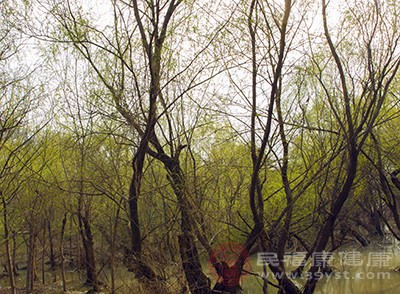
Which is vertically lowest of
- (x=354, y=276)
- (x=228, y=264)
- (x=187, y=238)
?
(x=354, y=276)

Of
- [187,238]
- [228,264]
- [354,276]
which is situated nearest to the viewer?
[187,238]

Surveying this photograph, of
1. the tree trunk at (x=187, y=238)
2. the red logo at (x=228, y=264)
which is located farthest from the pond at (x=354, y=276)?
the tree trunk at (x=187, y=238)

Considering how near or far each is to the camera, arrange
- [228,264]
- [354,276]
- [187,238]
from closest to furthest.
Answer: [187,238] → [228,264] → [354,276]

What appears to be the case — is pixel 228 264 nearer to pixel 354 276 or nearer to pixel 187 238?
pixel 187 238

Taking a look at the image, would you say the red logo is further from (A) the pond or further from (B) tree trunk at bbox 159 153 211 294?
(A) the pond

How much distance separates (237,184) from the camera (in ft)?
20.4

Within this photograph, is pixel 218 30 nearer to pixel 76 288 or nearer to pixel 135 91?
pixel 135 91

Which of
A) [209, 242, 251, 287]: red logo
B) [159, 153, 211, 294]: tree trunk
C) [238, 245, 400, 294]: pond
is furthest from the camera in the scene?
[238, 245, 400, 294]: pond

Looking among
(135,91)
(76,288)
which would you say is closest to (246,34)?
(135,91)

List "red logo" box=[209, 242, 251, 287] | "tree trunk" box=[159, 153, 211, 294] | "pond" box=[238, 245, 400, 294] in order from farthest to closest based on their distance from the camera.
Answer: "pond" box=[238, 245, 400, 294] → "red logo" box=[209, 242, 251, 287] → "tree trunk" box=[159, 153, 211, 294]

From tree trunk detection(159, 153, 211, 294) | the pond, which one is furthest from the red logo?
the pond

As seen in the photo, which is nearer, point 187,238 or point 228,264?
point 187,238

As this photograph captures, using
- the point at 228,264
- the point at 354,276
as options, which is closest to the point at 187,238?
the point at 228,264

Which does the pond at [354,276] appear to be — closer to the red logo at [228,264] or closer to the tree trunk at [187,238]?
the red logo at [228,264]
